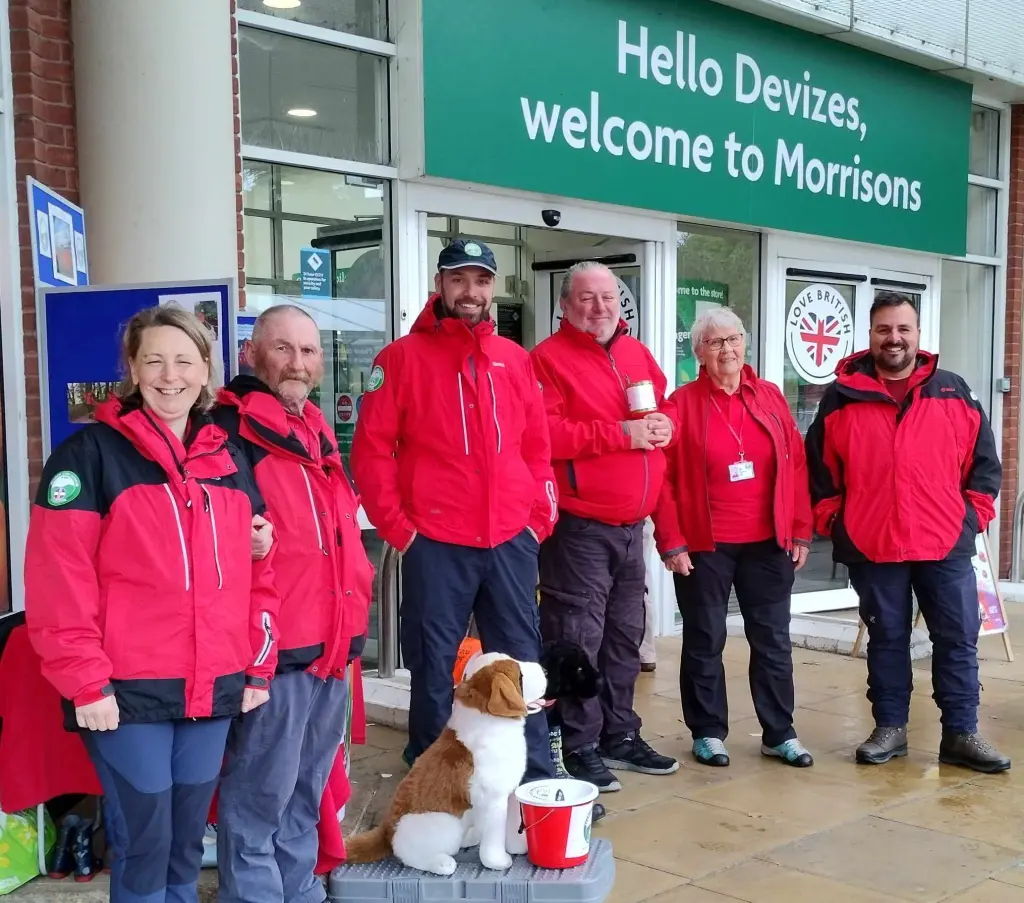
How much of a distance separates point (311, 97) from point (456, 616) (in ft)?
9.50

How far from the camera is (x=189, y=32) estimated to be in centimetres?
442

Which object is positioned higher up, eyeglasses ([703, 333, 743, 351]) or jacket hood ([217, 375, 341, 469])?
eyeglasses ([703, 333, 743, 351])

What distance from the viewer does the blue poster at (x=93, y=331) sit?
11.6ft

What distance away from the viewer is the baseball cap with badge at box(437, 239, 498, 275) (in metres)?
3.88

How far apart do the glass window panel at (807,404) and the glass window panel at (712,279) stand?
11.9 inches

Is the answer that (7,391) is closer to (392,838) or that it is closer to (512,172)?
(392,838)

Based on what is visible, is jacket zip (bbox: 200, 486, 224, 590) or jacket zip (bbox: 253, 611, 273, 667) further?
jacket zip (bbox: 253, 611, 273, 667)

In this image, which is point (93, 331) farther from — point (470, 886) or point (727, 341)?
point (727, 341)

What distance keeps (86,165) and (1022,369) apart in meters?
7.91

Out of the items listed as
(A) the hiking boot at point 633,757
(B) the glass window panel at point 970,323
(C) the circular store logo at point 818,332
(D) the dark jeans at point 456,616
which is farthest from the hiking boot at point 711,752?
(B) the glass window panel at point 970,323

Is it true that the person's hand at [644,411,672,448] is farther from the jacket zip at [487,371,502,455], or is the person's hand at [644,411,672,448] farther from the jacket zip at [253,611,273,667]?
the jacket zip at [253,611,273,667]

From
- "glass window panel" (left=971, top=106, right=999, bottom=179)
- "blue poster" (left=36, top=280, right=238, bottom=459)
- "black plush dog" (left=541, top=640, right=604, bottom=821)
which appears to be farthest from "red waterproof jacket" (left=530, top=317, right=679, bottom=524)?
"glass window panel" (left=971, top=106, right=999, bottom=179)

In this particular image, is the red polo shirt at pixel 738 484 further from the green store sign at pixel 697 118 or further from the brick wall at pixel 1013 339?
the brick wall at pixel 1013 339

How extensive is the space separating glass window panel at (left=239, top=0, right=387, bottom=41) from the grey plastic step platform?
385cm
